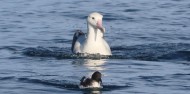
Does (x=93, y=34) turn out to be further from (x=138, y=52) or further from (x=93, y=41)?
(x=138, y=52)

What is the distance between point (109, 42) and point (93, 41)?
108 inches

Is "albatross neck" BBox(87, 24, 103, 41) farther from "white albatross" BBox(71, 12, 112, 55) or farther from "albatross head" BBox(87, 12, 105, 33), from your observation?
"albatross head" BBox(87, 12, 105, 33)

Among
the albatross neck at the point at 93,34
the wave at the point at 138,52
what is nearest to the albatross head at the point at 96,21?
the albatross neck at the point at 93,34

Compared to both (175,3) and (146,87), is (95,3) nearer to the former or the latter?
(175,3)

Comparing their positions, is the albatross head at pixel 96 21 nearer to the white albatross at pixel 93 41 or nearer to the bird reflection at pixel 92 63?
the white albatross at pixel 93 41

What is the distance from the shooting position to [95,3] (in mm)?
36344

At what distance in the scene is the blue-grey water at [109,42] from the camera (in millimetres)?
19641

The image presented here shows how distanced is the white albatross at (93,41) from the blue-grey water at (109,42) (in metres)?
0.33

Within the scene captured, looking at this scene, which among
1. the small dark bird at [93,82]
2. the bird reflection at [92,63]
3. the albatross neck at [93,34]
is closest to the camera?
the small dark bird at [93,82]

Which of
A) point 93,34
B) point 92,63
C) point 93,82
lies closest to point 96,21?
point 93,34

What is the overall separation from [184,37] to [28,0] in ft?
37.6

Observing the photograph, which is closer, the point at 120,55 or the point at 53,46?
the point at 120,55

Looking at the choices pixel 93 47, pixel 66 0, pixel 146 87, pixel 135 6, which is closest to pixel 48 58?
pixel 93 47

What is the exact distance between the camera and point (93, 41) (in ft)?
79.3
